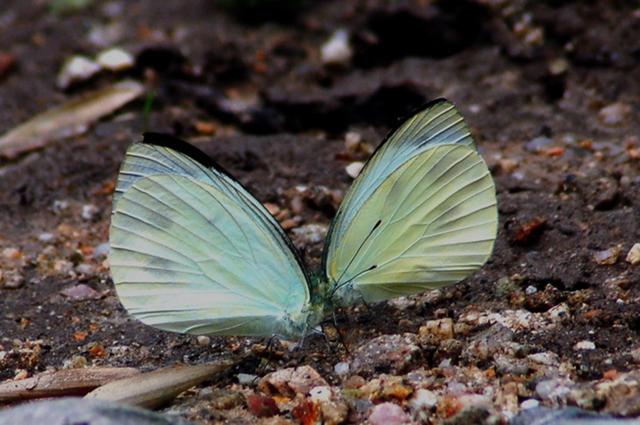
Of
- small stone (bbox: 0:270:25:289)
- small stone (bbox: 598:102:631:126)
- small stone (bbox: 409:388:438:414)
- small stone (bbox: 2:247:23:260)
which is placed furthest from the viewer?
small stone (bbox: 598:102:631:126)

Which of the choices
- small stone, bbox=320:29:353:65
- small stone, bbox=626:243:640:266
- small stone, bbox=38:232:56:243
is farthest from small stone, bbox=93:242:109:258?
small stone, bbox=626:243:640:266

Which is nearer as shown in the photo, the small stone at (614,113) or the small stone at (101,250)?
the small stone at (101,250)

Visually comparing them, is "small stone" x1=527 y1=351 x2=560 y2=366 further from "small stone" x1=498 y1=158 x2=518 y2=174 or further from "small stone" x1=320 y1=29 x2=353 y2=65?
"small stone" x1=320 y1=29 x2=353 y2=65

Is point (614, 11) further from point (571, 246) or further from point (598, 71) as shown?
point (571, 246)

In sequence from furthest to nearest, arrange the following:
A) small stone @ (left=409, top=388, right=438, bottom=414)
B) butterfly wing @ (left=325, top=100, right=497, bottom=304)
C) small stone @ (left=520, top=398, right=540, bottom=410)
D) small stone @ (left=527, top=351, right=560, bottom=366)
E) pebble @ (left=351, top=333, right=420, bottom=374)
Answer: butterfly wing @ (left=325, top=100, right=497, bottom=304) < pebble @ (left=351, top=333, right=420, bottom=374) < small stone @ (left=527, top=351, right=560, bottom=366) < small stone @ (left=409, top=388, right=438, bottom=414) < small stone @ (left=520, top=398, right=540, bottom=410)

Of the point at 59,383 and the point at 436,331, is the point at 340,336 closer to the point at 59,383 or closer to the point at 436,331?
the point at 436,331

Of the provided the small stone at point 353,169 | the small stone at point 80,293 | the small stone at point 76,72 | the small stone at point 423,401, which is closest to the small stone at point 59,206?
the small stone at point 80,293

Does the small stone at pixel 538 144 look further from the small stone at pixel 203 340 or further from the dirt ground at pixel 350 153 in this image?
the small stone at pixel 203 340
